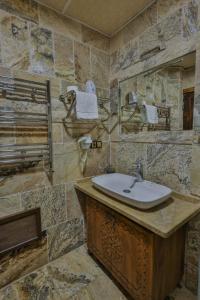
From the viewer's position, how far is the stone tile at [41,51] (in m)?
1.36

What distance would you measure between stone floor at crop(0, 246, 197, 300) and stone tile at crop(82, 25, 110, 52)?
7.29 ft

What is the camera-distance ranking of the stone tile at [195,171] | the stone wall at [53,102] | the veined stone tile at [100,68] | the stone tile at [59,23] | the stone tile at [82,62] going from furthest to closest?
1. the veined stone tile at [100,68]
2. the stone tile at [82,62]
3. the stone tile at [59,23]
4. the stone wall at [53,102]
5. the stone tile at [195,171]

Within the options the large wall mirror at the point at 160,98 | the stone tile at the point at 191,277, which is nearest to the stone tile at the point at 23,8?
the large wall mirror at the point at 160,98

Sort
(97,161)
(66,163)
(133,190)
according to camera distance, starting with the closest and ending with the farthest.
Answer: (133,190), (66,163), (97,161)

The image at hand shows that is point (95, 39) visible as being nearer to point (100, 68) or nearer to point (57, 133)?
point (100, 68)

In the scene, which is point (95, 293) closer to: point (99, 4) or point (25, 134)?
point (25, 134)

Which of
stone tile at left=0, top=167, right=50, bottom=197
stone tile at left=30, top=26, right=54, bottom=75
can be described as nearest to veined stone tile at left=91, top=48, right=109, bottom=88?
stone tile at left=30, top=26, right=54, bottom=75

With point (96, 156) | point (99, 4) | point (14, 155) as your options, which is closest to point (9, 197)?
point (14, 155)

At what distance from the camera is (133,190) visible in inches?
54.7

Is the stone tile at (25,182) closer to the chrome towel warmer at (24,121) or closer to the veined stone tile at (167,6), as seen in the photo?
the chrome towel warmer at (24,121)

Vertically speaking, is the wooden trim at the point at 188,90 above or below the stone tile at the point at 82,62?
below

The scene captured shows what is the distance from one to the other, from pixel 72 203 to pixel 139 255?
827 mm

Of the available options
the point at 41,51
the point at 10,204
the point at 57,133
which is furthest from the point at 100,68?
the point at 10,204

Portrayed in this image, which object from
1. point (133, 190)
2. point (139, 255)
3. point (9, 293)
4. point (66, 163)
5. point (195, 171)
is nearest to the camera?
point (139, 255)
